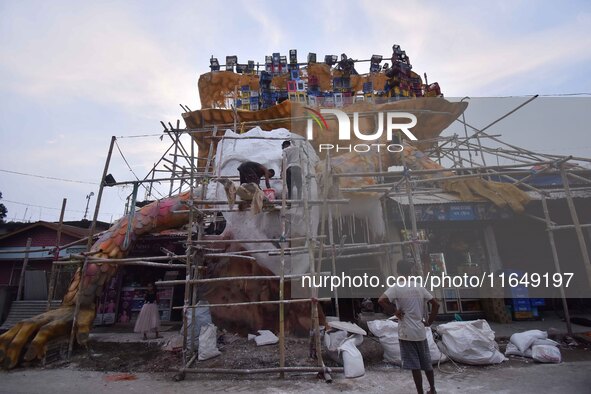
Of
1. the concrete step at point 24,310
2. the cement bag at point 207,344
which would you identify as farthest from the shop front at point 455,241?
the concrete step at point 24,310

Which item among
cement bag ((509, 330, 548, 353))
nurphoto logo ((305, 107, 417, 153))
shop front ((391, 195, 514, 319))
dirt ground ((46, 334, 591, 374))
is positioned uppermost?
nurphoto logo ((305, 107, 417, 153))

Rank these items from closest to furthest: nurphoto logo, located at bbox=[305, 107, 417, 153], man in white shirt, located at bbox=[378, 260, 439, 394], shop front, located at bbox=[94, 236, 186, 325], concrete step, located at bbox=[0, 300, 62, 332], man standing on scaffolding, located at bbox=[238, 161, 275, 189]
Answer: man in white shirt, located at bbox=[378, 260, 439, 394] < man standing on scaffolding, located at bbox=[238, 161, 275, 189] < concrete step, located at bbox=[0, 300, 62, 332] < shop front, located at bbox=[94, 236, 186, 325] < nurphoto logo, located at bbox=[305, 107, 417, 153]

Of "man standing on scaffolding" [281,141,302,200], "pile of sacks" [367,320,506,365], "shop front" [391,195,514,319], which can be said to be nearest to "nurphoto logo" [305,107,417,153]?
"shop front" [391,195,514,319]

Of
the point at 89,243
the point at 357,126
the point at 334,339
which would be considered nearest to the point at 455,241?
the point at 357,126

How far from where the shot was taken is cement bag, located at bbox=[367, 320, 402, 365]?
556 centimetres

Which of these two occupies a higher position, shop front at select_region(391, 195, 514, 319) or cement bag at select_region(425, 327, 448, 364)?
shop front at select_region(391, 195, 514, 319)

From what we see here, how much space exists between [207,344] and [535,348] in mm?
6261

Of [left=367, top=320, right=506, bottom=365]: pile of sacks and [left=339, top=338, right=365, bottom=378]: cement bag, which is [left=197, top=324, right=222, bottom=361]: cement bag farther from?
[left=367, top=320, right=506, bottom=365]: pile of sacks

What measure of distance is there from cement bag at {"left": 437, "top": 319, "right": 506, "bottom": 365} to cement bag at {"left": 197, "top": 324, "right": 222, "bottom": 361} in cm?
454

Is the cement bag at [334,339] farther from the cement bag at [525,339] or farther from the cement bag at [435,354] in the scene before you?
the cement bag at [525,339]

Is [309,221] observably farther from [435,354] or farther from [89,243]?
[89,243]

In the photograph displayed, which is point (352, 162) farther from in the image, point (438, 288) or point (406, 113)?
point (438, 288)

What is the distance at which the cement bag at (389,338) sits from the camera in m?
5.56

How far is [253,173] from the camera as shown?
23.1ft
